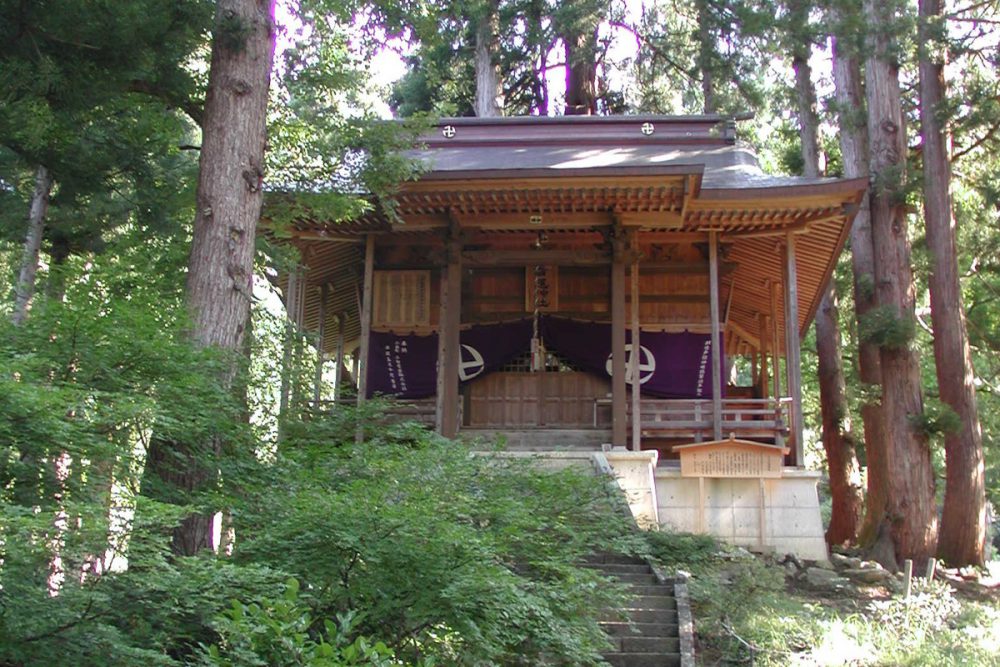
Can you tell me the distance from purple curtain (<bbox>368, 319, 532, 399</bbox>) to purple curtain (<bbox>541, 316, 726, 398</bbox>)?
54 cm

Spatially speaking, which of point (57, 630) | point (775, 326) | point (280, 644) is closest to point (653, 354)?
point (775, 326)

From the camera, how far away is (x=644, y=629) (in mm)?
8000

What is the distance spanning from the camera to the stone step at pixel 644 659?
7586 mm

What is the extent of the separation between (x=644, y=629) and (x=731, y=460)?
14.8 ft

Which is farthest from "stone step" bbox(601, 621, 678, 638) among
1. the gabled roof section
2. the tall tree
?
the tall tree

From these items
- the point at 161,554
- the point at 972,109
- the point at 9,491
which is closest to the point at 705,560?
the point at 161,554

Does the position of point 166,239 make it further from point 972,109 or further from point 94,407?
point 972,109

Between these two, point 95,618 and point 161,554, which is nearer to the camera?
point 95,618

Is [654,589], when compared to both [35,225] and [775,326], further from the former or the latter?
[775,326]

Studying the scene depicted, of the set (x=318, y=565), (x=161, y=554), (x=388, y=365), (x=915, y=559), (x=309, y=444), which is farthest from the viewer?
(x=388, y=365)

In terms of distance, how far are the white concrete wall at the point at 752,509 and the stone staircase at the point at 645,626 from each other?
3.34 meters

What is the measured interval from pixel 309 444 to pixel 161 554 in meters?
2.69

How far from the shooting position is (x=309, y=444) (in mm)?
7414

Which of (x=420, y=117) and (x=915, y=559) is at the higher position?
(x=420, y=117)
